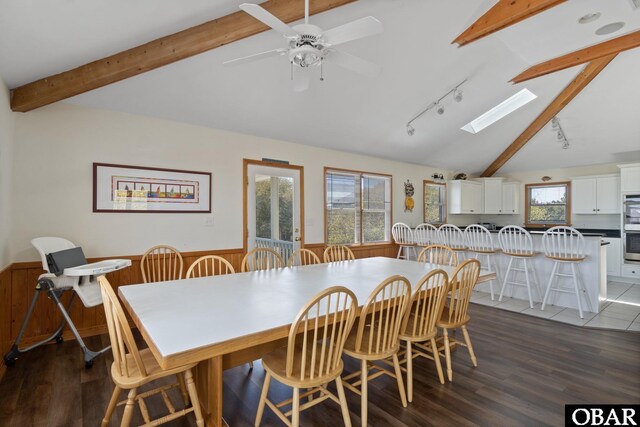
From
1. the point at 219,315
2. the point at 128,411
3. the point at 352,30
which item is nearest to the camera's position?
the point at 128,411

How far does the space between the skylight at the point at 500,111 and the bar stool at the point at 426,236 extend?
6.19 ft

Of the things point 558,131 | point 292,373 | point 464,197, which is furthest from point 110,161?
point 558,131

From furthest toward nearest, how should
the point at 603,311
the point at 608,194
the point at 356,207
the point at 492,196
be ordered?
the point at 492,196 → the point at 608,194 → the point at 356,207 → the point at 603,311

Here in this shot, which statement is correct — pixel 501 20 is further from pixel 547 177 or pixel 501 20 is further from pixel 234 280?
pixel 547 177

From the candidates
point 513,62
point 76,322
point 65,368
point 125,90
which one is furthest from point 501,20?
point 76,322

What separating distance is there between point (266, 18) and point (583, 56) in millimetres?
4210

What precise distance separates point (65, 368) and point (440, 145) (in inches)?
243

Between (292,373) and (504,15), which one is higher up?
(504,15)

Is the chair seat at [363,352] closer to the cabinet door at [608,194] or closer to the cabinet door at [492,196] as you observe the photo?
the cabinet door at [608,194]

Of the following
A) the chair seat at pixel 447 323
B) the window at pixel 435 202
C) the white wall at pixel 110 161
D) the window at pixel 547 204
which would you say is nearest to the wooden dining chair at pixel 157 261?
the white wall at pixel 110 161

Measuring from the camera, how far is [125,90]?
3162mm

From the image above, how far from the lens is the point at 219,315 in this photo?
1.67 meters

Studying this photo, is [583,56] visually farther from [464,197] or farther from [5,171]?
[5,171]

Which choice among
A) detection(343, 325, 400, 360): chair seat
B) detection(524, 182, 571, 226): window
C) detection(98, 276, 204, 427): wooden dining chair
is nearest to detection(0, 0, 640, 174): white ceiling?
detection(524, 182, 571, 226): window
